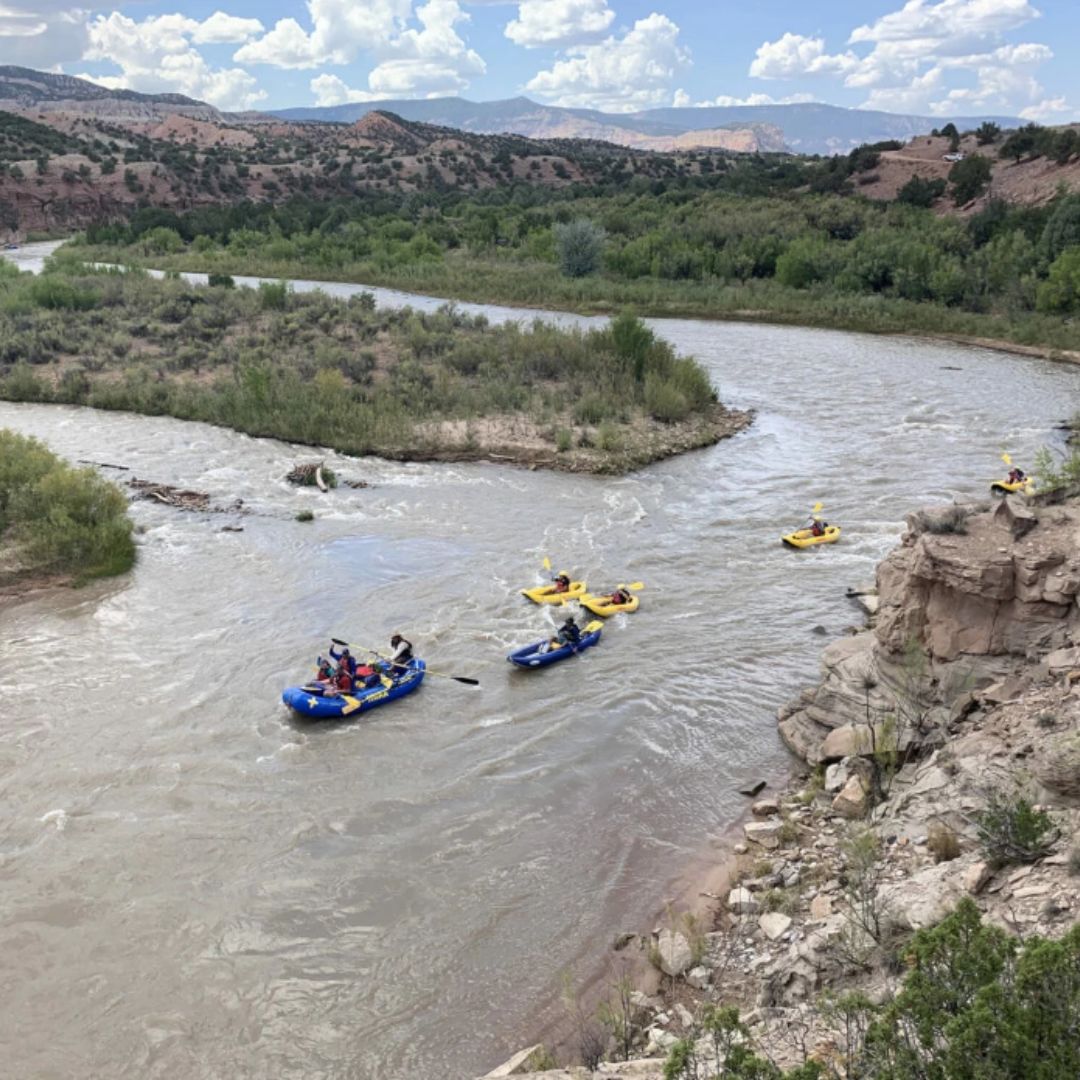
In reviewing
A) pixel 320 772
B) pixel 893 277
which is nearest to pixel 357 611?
pixel 320 772

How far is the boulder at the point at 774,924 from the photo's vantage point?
821 centimetres

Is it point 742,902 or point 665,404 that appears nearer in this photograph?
point 742,902

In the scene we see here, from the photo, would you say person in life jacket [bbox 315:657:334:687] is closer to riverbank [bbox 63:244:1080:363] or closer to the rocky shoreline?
the rocky shoreline

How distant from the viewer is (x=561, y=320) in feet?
145

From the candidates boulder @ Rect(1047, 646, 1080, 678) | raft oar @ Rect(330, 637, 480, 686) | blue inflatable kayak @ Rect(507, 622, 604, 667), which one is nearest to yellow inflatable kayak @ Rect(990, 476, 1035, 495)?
blue inflatable kayak @ Rect(507, 622, 604, 667)

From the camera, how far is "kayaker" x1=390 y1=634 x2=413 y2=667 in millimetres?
14258

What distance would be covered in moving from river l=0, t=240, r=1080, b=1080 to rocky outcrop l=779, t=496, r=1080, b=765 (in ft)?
3.62

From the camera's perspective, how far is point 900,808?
9336 millimetres

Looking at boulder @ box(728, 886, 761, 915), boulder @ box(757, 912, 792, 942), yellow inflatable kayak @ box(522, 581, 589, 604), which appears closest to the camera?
boulder @ box(757, 912, 792, 942)

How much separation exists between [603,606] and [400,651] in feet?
12.4

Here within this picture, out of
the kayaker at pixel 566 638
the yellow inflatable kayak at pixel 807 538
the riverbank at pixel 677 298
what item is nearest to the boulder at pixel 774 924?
the kayaker at pixel 566 638

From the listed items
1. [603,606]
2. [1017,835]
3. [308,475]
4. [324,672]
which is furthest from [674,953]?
[308,475]

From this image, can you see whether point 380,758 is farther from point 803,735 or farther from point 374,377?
point 374,377

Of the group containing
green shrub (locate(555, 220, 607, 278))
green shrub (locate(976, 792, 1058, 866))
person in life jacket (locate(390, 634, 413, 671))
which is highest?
green shrub (locate(555, 220, 607, 278))
